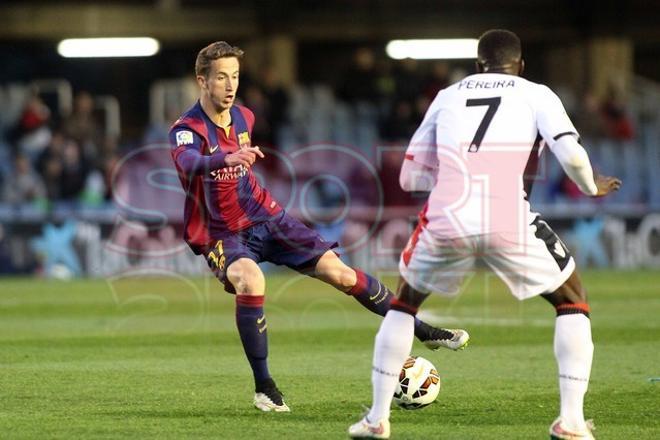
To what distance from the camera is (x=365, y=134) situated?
70.1ft

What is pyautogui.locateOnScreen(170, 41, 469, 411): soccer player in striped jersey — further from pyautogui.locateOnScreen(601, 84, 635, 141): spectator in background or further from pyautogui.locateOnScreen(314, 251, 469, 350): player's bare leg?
pyautogui.locateOnScreen(601, 84, 635, 141): spectator in background

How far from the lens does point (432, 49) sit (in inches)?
1022

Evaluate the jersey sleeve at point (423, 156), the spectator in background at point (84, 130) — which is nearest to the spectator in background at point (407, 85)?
the spectator in background at point (84, 130)

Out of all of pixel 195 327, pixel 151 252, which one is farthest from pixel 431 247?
pixel 151 252

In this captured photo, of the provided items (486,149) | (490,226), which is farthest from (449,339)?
(486,149)

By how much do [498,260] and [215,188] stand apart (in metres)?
2.16

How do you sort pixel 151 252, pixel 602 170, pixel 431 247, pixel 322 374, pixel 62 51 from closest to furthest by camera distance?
pixel 431 247, pixel 322 374, pixel 151 252, pixel 602 170, pixel 62 51

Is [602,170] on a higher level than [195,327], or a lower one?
higher

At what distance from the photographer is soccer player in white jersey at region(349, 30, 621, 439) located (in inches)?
231

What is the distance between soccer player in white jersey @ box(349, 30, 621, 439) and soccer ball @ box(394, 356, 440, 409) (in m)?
1.23

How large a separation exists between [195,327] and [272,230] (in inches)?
185

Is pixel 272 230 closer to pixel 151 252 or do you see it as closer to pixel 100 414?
pixel 100 414

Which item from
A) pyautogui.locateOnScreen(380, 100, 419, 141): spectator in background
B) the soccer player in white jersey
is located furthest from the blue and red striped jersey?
pyautogui.locateOnScreen(380, 100, 419, 141): spectator in background

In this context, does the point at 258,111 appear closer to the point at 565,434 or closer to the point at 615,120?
the point at 615,120
